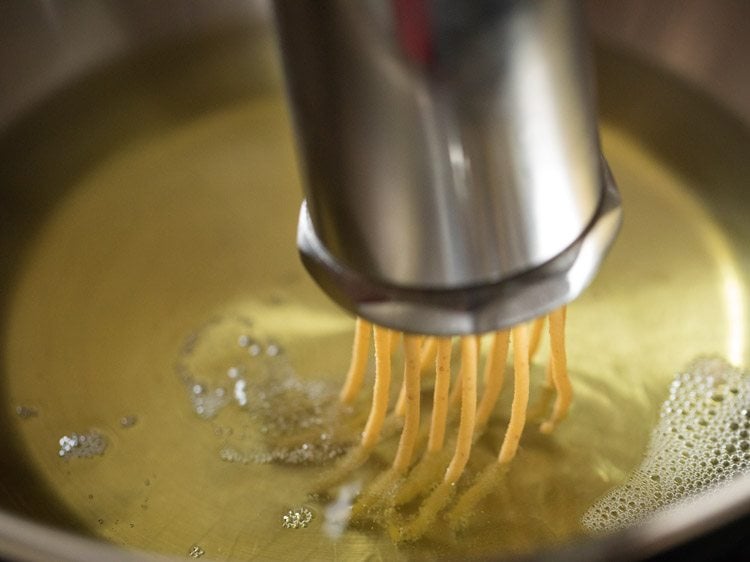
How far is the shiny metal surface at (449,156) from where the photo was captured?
15.8 inches

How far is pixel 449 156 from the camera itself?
16.6 inches

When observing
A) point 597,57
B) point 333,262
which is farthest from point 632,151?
point 333,262

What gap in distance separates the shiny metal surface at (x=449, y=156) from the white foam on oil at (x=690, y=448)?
7.2 inches

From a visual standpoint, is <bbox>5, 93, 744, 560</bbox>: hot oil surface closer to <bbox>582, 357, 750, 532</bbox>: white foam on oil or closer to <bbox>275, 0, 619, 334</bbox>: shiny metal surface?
<bbox>582, 357, 750, 532</bbox>: white foam on oil

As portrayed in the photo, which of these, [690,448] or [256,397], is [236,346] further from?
[690,448]

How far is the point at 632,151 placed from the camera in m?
0.81

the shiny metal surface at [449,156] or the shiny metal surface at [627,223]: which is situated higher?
the shiny metal surface at [449,156]

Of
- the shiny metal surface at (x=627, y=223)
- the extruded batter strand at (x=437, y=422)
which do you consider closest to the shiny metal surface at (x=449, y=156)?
the extruded batter strand at (x=437, y=422)

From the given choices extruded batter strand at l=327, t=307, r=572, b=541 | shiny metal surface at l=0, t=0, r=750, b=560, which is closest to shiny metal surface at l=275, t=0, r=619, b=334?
extruded batter strand at l=327, t=307, r=572, b=541

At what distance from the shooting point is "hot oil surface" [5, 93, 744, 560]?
2.00 feet

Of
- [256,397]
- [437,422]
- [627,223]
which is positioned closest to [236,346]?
[256,397]

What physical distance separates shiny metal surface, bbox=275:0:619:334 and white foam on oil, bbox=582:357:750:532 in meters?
0.18

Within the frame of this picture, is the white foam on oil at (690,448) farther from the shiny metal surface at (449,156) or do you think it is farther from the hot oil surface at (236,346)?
the shiny metal surface at (449,156)

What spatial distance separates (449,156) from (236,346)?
331 mm
